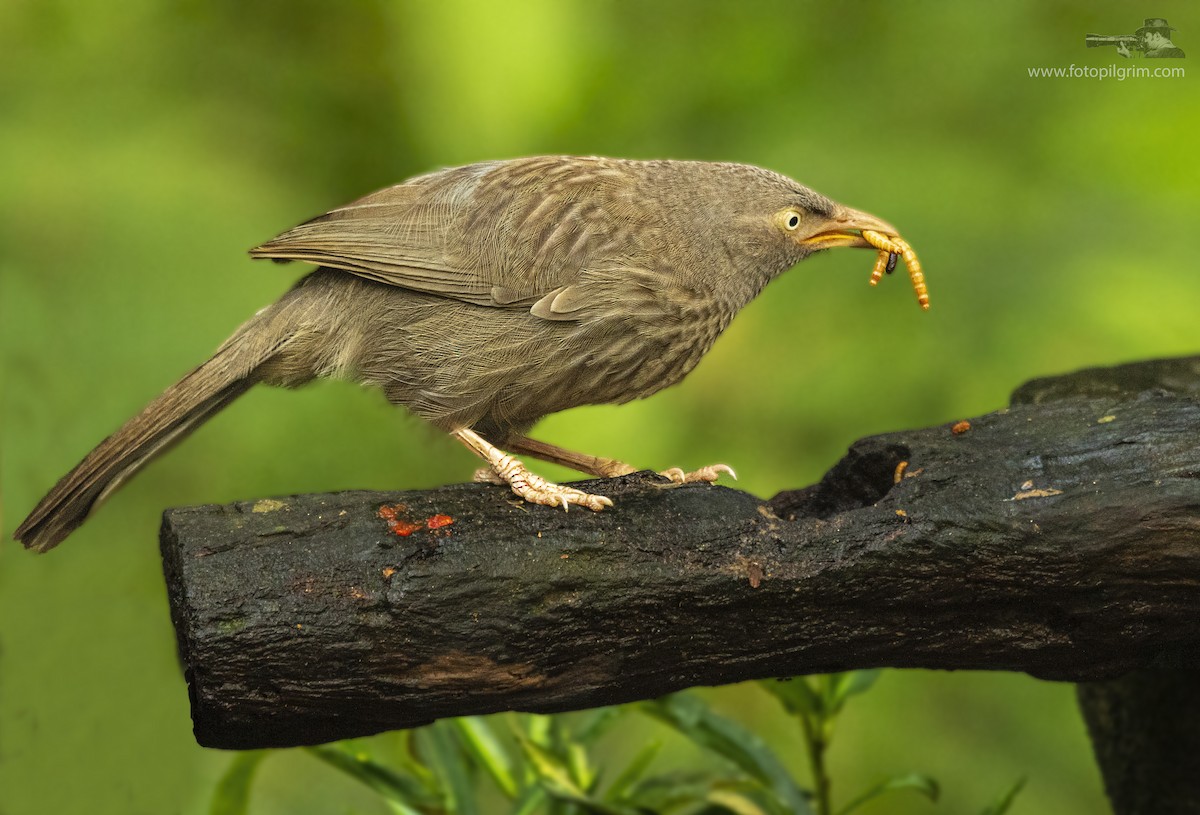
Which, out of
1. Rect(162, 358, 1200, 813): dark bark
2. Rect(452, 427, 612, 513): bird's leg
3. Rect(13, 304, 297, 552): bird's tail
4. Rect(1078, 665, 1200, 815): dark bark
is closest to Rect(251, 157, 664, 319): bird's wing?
Rect(13, 304, 297, 552): bird's tail

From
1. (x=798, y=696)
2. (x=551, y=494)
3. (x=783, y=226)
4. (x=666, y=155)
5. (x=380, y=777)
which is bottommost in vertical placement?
(x=380, y=777)

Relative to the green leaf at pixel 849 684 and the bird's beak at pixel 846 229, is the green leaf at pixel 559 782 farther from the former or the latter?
the bird's beak at pixel 846 229

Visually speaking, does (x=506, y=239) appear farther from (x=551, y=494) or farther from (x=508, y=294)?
(x=551, y=494)

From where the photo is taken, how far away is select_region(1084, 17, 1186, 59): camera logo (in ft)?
18.2

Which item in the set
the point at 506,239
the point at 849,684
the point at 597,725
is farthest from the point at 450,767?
the point at 506,239

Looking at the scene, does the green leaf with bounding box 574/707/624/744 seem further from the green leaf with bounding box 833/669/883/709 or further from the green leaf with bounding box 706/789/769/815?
the green leaf with bounding box 833/669/883/709

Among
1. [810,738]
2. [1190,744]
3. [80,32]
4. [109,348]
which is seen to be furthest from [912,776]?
[80,32]

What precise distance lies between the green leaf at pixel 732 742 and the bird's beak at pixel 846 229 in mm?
1509

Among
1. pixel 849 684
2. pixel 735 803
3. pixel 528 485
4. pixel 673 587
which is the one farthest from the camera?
pixel 849 684

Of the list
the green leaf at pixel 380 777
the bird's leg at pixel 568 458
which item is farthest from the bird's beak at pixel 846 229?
the green leaf at pixel 380 777

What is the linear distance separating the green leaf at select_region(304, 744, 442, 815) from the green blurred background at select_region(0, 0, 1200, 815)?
3.89 ft

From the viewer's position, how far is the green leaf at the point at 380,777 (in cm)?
397

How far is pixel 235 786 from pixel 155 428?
1.13 meters

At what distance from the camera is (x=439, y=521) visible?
3027 mm
